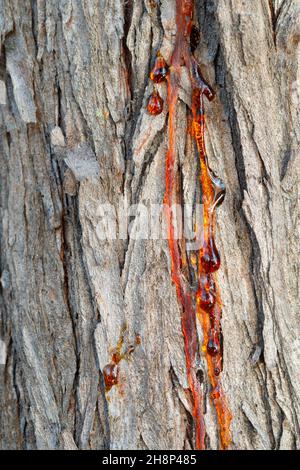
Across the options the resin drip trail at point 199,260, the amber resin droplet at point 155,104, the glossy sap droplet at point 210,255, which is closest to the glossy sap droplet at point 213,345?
the resin drip trail at point 199,260

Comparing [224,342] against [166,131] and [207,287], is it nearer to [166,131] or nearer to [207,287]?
[207,287]

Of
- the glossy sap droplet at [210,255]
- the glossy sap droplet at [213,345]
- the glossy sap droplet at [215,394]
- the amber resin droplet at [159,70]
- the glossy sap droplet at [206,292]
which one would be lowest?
the glossy sap droplet at [215,394]

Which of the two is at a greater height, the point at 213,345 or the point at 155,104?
the point at 155,104

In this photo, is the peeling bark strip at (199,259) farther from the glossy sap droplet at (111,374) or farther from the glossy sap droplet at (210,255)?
the glossy sap droplet at (111,374)

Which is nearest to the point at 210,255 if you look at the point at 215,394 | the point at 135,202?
the point at 135,202

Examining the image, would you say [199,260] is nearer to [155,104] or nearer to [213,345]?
[213,345]
